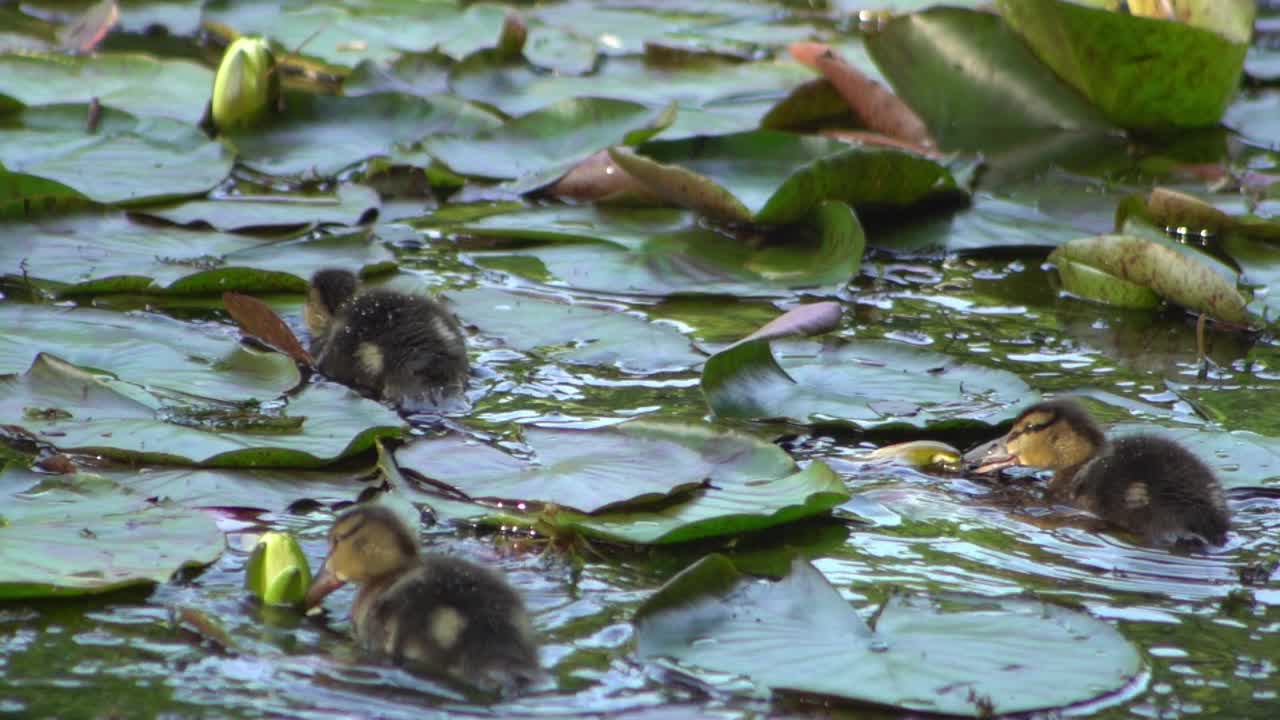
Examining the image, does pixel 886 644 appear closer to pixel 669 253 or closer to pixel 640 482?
pixel 640 482

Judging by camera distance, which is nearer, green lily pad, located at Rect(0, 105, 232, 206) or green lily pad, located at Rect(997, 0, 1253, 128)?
green lily pad, located at Rect(0, 105, 232, 206)

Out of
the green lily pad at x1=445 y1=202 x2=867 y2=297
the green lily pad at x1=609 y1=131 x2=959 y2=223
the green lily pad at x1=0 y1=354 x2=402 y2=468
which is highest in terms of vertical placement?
the green lily pad at x1=609 y1=131 x2=959 y2=223

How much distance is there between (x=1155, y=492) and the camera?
373cm

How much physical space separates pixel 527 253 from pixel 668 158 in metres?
0.83

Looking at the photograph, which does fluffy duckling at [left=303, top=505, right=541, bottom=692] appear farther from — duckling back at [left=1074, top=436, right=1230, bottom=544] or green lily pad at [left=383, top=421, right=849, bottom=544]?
duckling back at [left=1074, top=436, right=1230, bottom=544]

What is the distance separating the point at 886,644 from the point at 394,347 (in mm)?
1839

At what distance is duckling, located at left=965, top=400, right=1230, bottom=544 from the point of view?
369cm

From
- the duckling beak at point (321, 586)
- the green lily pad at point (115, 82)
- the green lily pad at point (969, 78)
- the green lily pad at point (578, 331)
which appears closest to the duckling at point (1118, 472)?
the green lily pad at point (578, 331)

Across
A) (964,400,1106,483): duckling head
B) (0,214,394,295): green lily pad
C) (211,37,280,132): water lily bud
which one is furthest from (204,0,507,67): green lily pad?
(964,400,1106,483): duckling head

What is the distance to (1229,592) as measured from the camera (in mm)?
3455

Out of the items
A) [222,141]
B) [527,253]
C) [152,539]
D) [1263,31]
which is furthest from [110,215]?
[1263,31]

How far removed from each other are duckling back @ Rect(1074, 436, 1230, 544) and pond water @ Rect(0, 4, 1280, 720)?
5cm

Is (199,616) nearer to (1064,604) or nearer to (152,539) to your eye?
(152,539)

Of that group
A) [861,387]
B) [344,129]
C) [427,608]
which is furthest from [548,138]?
[427,608]
